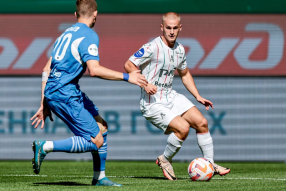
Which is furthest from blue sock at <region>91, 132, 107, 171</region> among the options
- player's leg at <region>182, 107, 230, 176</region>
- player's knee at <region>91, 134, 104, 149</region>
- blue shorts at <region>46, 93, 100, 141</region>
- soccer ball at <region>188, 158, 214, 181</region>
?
player's leg at <region>182, 107, 230, 176</region>

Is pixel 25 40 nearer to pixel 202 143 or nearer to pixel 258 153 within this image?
pixel 258 153

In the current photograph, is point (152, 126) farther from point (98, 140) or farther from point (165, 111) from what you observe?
point (98, 140)

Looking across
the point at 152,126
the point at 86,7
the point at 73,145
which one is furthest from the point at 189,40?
the point at 73,145

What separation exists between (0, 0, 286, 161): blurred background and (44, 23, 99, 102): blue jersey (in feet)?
20.6

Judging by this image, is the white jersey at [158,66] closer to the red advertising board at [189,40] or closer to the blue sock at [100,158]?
the blue sock at [100,158]

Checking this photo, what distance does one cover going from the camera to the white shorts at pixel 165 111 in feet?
22.5

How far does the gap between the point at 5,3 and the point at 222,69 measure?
474 cm

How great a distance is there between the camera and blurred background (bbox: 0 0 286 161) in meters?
12.0

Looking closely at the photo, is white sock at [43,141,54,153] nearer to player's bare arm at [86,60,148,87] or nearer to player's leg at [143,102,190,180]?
player's bare arm at [86,60,148,87]

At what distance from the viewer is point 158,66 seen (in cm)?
704

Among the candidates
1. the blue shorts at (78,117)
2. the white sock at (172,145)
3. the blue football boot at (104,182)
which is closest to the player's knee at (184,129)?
the white sock at (172,145)

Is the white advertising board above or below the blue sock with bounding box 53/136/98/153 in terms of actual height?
below

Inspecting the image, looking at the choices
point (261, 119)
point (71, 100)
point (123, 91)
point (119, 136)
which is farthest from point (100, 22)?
point (71, 100)

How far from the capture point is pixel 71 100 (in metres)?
5.74
